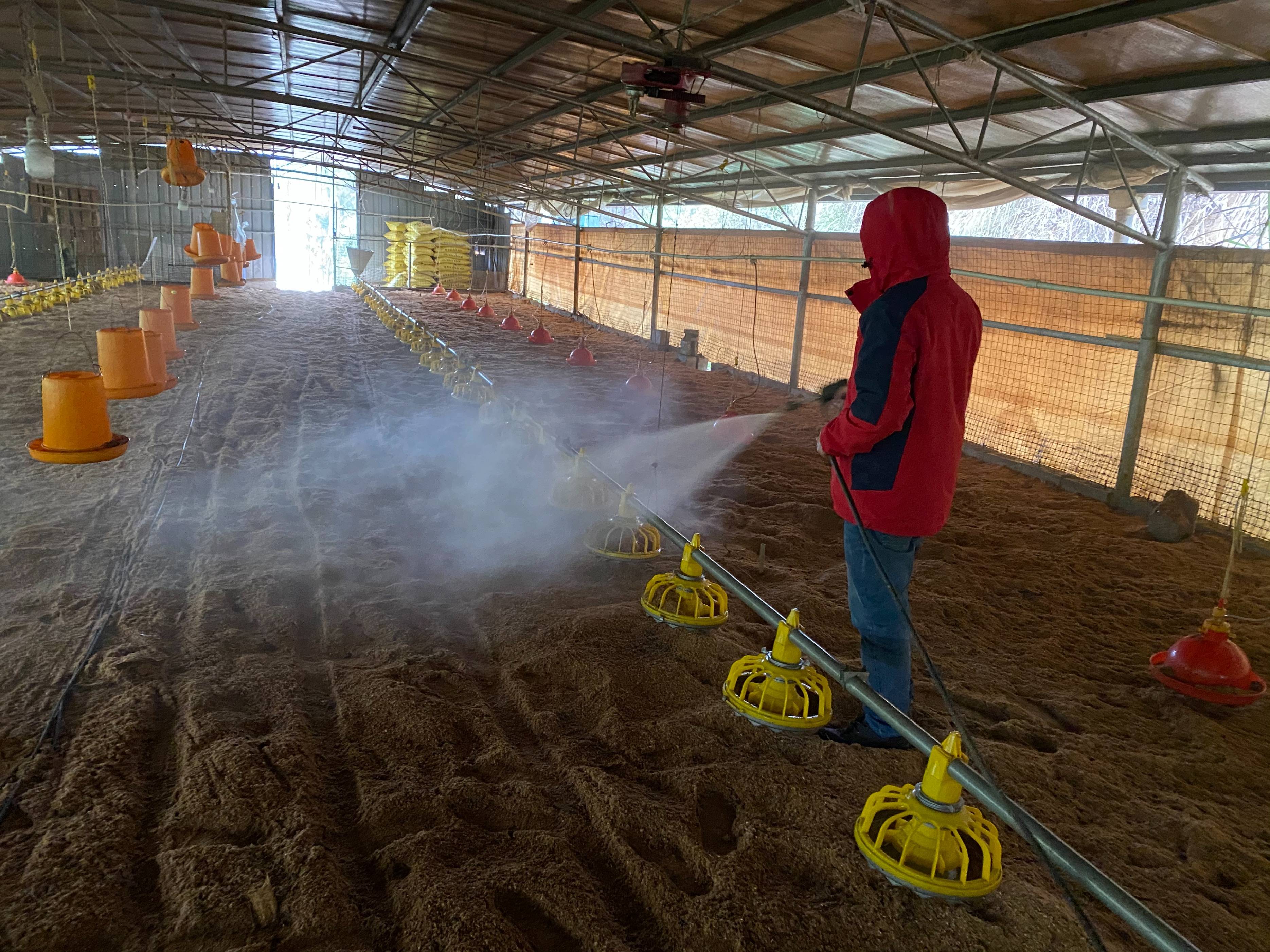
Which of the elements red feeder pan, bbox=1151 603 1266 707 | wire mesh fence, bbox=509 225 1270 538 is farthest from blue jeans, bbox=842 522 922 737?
wire mesh fence, bbox=509 225 1270 538

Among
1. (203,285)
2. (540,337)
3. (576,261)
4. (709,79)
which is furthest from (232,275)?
(709,79)

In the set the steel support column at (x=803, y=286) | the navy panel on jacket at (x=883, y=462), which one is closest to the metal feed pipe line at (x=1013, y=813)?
the navy panel on jacket at (x=883, y=462)

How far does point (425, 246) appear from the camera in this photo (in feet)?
98.1

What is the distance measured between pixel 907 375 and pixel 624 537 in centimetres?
246

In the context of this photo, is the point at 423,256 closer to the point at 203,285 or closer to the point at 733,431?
the point at 203,285

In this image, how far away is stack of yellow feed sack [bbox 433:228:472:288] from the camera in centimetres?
2995

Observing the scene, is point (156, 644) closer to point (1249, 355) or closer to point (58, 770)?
point (58, 770)

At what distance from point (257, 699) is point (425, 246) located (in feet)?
95.3

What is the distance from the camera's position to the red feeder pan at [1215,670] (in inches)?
152

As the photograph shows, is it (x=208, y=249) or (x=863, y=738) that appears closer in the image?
(x=863, y=738)

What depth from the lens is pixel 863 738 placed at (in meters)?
3.16

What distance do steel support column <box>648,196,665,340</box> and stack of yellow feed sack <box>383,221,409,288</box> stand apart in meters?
15.0

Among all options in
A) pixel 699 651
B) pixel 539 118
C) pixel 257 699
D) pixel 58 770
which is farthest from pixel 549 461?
pixel 539 118

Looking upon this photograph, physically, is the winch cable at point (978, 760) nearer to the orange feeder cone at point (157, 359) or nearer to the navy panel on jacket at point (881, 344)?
the navy panel on jacket at point (881, 344)
